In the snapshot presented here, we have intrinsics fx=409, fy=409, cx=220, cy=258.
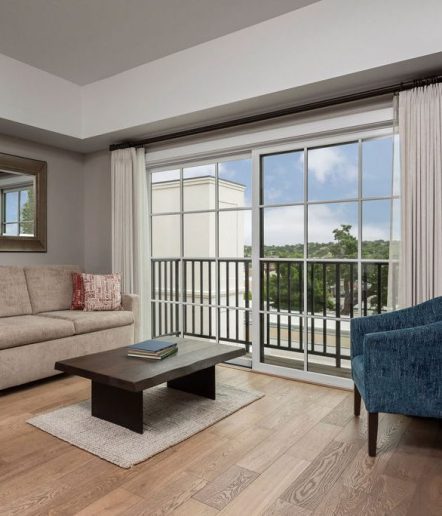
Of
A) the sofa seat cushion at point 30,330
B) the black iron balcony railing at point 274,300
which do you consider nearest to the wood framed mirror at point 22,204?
the sofa seat cushion at point 30,330

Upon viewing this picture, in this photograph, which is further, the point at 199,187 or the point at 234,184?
the point at 199,187

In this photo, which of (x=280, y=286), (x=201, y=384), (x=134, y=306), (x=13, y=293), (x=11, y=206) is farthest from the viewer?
(x=11, y=206)

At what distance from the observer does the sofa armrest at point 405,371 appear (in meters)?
1.96

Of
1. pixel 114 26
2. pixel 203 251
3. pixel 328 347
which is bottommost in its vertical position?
pixel 328 347

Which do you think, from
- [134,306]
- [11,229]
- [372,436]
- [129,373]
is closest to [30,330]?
[134,306]

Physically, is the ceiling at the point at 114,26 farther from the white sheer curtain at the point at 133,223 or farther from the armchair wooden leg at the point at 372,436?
the armchair wooden leg at the point at 372,436

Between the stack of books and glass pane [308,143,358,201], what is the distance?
1632 mm

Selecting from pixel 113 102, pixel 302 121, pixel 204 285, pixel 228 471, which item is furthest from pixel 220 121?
pixel 228 471

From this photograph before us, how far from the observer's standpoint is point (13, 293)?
12.0 feet

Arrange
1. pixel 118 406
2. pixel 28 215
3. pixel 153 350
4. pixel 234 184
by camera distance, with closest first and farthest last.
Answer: pixel 118 406 < pixel 153 350 < pixel 234 184 < pixel 28 215

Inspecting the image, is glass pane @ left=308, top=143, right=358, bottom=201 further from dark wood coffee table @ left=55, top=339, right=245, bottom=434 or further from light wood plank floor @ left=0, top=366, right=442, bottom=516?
light wood plank floor @ left=0, top=366, right=442, bottom=516

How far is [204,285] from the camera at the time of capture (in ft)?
13.2

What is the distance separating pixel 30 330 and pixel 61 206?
186 cm

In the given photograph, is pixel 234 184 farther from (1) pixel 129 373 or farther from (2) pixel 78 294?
(1) pixel 129 373
